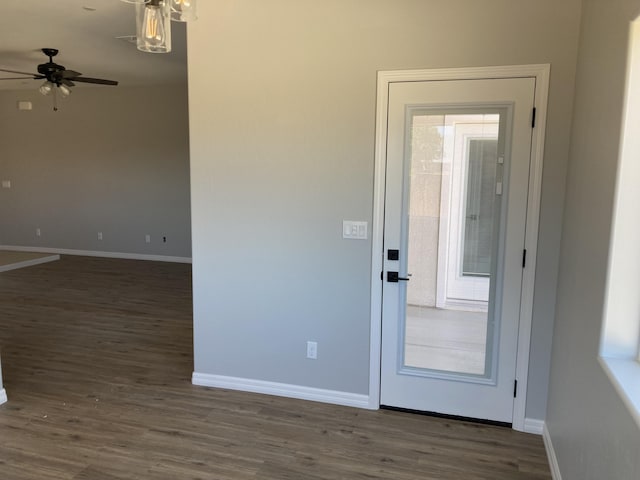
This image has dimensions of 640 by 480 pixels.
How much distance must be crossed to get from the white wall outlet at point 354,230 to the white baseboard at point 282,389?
41.4 inches

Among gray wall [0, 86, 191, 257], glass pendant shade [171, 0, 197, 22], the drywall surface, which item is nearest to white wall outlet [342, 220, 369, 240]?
the drywall surface

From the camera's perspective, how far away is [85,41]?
492 cm

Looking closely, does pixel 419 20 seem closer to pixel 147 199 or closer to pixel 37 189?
pixel 147 199

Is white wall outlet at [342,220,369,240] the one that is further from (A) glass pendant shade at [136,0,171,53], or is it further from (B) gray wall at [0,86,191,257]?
A: (B) gray wall at [0,86,191,257]

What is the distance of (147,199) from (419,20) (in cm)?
636

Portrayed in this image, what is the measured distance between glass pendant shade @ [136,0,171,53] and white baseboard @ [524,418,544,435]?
2.84 m

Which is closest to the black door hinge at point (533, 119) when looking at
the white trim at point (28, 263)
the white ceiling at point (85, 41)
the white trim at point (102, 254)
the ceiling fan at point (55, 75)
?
the white ceiling at point (85, 41)

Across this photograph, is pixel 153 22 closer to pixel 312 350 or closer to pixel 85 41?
pixel 312 350

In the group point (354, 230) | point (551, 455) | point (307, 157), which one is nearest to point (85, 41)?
point (307, 157)

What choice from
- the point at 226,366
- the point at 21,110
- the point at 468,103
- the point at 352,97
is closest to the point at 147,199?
the point at 21,110

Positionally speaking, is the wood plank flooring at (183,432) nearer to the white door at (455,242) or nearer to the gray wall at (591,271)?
the white door at (455,242)

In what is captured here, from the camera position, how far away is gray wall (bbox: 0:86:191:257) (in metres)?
7.77

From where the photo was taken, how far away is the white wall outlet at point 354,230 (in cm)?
297

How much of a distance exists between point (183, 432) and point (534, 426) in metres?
2.09
